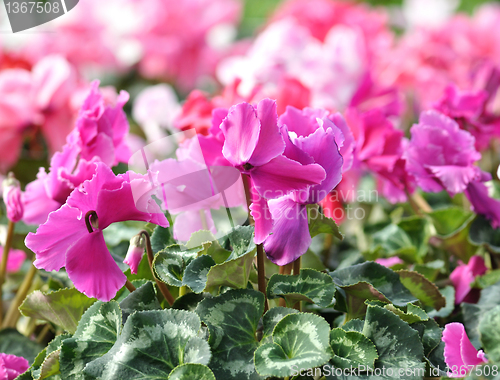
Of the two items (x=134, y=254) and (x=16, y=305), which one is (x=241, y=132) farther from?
(x=16, y=305)

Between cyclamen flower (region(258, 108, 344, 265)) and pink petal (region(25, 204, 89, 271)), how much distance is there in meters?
0.19

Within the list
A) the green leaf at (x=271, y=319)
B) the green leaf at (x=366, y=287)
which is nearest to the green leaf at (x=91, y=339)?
the green leaf at (x=271, y=319)

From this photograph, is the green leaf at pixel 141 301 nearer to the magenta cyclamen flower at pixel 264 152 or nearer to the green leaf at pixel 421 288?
the magenta cyclamen flower at pixel 264 152

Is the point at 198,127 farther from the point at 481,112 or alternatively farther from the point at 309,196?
the point at 481,112

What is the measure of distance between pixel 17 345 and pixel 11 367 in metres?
0.13

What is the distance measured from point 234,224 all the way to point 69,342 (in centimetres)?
24

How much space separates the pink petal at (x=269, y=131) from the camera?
53 centimetres

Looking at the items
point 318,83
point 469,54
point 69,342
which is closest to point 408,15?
point 469,54

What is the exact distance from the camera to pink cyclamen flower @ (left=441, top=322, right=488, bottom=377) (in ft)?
1.81

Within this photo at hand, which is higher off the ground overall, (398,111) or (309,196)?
(309,196)

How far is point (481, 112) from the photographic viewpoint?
39.6 inches

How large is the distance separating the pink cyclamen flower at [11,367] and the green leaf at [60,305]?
0.20 ft

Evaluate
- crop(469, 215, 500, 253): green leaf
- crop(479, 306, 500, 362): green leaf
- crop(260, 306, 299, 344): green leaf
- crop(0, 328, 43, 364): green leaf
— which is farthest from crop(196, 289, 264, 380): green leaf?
crop(469, 215, 500, 253): green leaf

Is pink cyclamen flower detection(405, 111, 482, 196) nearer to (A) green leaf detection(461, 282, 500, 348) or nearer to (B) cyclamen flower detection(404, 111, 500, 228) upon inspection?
(B) cyclamen flower detection(404, 111, 500, 228)
